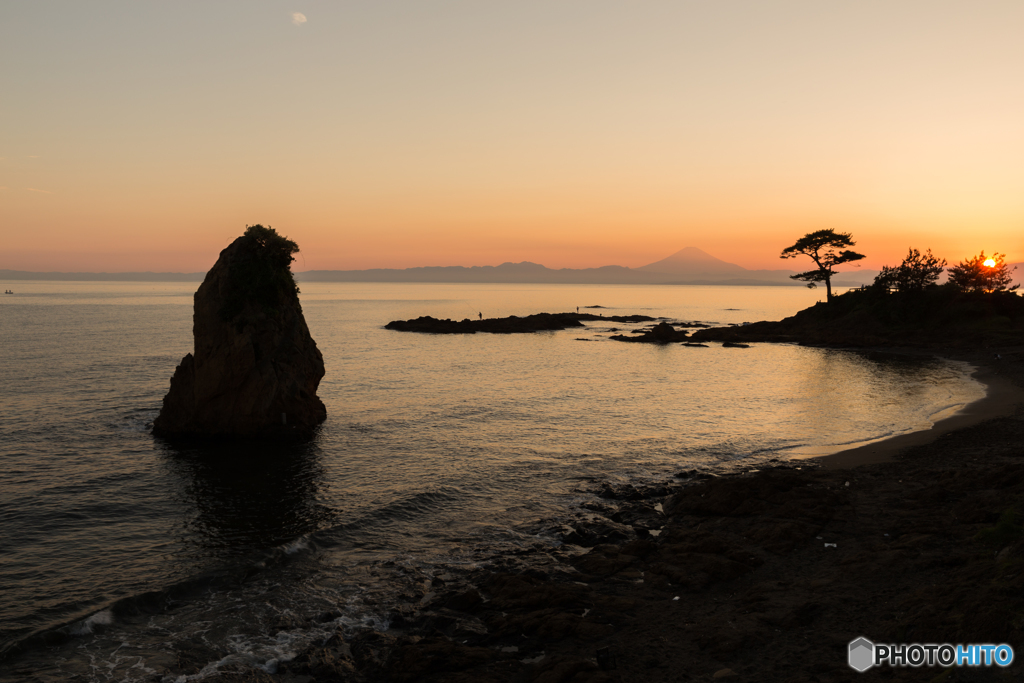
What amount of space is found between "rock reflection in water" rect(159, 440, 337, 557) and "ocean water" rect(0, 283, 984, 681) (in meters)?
0.13

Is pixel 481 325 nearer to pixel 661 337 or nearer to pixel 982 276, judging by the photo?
pixel 661 337

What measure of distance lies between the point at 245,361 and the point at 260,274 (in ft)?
17.4

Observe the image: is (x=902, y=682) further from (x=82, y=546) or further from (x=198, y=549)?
(x=82, y=546)

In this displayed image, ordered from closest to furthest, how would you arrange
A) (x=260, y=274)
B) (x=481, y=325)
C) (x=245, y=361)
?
(x=245, y=361), (x=260, y=274), (x=481, y=325)

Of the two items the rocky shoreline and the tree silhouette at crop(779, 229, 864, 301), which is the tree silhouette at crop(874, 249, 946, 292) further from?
the rocky shoreline

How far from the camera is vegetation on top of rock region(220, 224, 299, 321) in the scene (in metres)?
33.1

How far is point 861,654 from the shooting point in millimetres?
10742

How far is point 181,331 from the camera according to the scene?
93688mm

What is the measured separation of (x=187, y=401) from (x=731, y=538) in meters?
29.2

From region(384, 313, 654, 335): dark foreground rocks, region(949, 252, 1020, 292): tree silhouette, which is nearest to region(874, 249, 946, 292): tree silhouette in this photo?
region(949, 252, 1020, 292): tree silhouette

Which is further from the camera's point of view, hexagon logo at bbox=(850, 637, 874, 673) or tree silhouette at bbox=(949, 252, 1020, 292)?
tree silhouette at bbox=(949, 252, 1020, 292)

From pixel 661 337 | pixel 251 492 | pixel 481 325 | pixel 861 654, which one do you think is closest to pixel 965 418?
pixel 861 654

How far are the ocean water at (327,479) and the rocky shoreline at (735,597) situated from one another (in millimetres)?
1932

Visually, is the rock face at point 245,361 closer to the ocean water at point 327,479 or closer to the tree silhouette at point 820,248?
the ocean water at point 327,479
